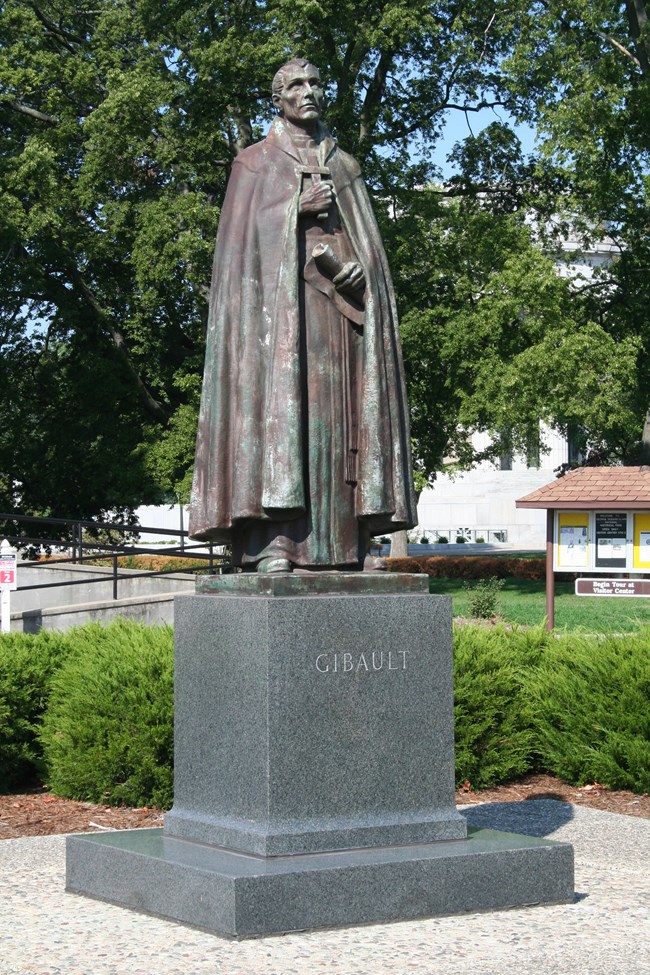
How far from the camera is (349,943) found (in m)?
6.16

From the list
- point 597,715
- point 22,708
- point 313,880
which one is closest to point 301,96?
point 313,880

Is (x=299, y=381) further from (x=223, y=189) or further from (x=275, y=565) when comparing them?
(x=223, y=189)

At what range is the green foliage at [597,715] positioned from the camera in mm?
11062

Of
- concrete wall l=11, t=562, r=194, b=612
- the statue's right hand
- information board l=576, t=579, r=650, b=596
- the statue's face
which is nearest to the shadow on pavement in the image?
the statue's right hand

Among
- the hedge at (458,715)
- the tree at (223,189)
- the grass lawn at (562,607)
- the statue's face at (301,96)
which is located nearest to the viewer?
the statue's face at (301,96)

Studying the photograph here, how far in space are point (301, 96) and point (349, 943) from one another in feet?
14.3

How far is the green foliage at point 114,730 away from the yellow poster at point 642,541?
7652 mm

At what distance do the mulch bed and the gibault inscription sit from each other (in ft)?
11.0

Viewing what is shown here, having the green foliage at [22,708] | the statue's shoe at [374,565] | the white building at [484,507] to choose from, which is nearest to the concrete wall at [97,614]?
the green foliage at [22,708]

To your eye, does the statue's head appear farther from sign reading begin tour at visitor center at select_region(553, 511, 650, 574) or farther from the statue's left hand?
sign reading begin tour at visitor center at select_region(553, 511, 650, 574)

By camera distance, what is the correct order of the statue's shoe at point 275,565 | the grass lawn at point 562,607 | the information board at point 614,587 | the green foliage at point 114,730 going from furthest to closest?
1. the grass lawn at point 562,607
2. the information board at point 614,587
3. the green foliage at point 114,730
4. the statue's shoe at point 275,565

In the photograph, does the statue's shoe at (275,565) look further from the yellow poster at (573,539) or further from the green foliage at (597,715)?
the yellow poster at (573,539)

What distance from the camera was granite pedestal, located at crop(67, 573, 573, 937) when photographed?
21.6ft

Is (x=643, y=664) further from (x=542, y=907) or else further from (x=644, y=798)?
(x=542, y=907)
